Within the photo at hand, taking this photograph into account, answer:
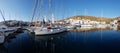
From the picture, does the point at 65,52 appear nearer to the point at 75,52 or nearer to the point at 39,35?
the point at 75,52

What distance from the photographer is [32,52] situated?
16.6m

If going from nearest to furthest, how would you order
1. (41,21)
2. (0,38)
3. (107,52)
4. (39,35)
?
(107,52) < (0,38) < (39,35) < (41,21)

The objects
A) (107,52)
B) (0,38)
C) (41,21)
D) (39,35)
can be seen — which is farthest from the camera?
(41,21)

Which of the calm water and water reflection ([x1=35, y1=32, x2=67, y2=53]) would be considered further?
water reflection ([x1=35, y1=32, x2=67, y2=53])

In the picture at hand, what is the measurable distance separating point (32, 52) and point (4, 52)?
124 inches

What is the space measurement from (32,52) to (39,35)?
18.4 metres

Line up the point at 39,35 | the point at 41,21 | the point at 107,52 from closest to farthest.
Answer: the point at 107,52 < the point at 39,35 < the point at 41,21

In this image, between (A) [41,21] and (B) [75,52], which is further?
(A) [41,21]

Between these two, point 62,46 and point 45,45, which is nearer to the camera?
point 62,46

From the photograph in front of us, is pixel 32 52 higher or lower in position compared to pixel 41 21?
lower

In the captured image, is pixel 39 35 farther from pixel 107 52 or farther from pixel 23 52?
pixel 107 52

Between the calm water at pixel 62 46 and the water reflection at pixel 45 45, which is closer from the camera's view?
the calm water at pixel 62 46

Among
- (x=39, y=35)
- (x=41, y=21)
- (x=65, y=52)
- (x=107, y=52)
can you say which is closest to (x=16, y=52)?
(x=65, y=52)

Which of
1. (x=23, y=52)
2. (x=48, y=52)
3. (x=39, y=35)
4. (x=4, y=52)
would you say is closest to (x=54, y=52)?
(x=48, y=52)
